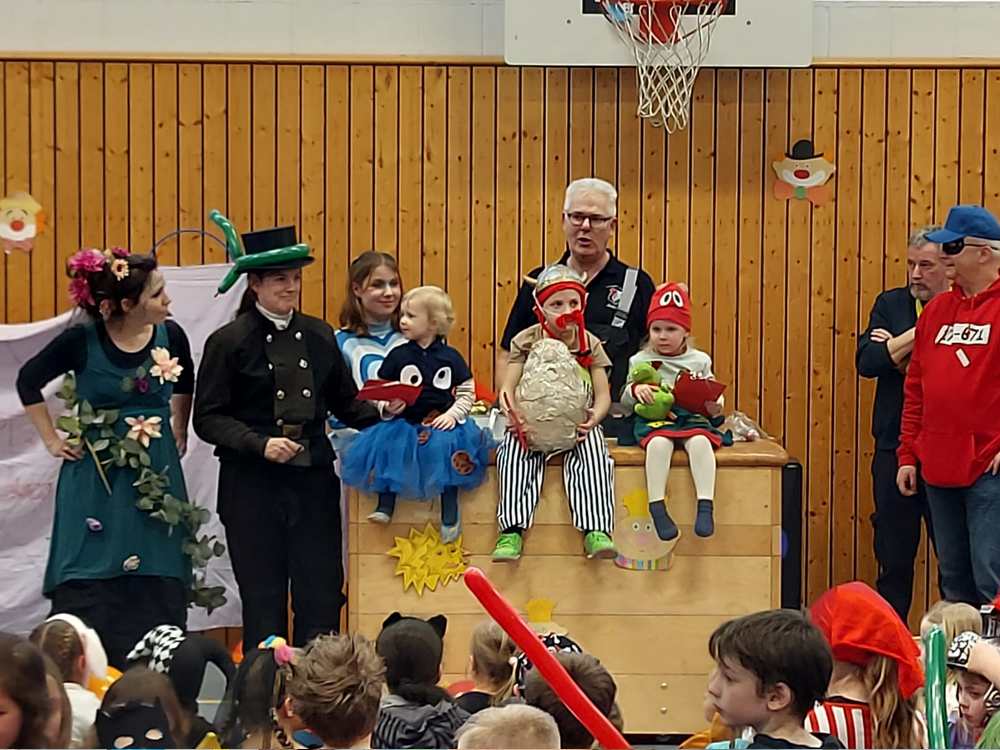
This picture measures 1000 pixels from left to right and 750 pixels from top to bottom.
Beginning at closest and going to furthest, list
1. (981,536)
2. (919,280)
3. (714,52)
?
(981,536) < (919,280) < (714,52)

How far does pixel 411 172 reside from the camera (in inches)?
281

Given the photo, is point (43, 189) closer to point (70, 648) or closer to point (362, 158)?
point (362, 158)

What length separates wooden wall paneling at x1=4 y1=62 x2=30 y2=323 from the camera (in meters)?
7.04

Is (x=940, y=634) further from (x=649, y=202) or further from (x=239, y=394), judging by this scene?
(x=649, y=202)

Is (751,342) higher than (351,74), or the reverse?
Result: (351,74)

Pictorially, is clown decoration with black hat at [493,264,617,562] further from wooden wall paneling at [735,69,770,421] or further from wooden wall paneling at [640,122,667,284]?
wooden wall paneling at [735,69,770,421]

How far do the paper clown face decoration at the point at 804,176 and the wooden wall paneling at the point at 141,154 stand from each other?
2.88m

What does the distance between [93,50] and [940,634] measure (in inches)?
213

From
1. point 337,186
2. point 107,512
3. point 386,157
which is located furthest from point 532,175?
point 107,512

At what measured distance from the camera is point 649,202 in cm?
718

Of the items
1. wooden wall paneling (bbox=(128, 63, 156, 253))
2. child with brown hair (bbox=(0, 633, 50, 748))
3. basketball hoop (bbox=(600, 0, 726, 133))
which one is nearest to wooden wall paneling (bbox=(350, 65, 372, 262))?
wooden wall paneling (bbox=(128, 63, 156, 253))

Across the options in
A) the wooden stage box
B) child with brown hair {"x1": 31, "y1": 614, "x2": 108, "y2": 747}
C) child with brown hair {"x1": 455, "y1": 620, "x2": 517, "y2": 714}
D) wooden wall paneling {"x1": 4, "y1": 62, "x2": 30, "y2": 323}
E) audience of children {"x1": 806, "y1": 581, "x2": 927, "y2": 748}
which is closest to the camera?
audience of children {"x1": 806, "y1": 581, "x2": 927, "y2": 748}

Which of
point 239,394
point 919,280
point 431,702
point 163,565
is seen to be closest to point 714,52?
point 919,280

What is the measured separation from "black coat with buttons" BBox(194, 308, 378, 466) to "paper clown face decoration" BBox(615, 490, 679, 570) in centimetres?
104
